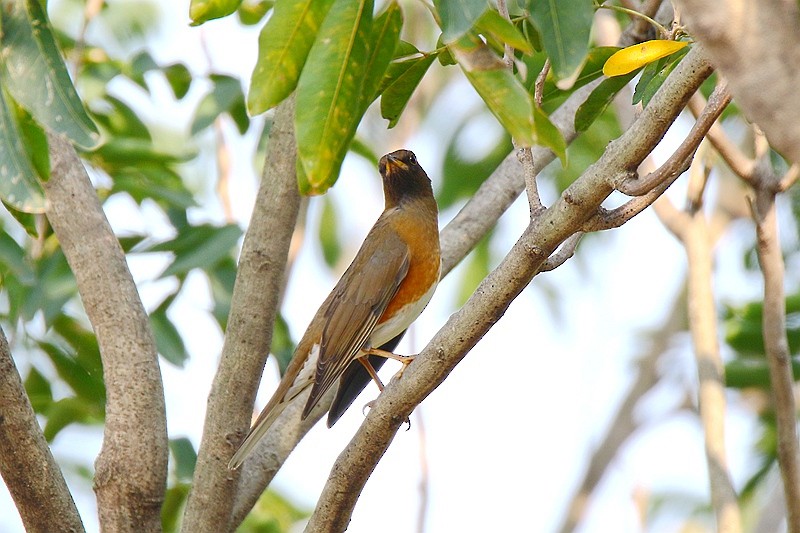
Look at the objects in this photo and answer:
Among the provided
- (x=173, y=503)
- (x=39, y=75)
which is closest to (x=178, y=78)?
(x=173, y=503)

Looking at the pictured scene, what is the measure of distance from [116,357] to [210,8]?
1.36 meters

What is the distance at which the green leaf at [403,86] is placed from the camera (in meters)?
2.60

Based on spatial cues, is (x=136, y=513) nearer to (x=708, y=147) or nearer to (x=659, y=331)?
(x=708, y=147)

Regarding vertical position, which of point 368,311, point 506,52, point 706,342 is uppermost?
point 368,311

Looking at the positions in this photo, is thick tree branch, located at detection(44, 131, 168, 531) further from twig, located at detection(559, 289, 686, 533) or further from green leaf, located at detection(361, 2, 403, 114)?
twig, located at detection(559, 289, 686, 533)

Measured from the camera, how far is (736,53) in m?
1.01

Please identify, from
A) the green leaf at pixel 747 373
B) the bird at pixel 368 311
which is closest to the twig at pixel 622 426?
the green leaf at pixel 747 373

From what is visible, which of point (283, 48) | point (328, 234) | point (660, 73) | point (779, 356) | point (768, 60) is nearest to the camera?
point (768, 60)

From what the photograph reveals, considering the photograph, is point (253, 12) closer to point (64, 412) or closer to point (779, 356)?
point (64, 412)

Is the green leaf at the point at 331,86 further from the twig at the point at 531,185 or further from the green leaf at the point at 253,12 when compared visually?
the green leaf at the point at 253,12

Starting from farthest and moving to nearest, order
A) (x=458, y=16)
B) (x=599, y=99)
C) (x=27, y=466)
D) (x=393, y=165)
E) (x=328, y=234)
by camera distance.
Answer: (x=328, y=234)
(x=393, y=165)
(x=599, y=99)
(x=27, y=466)
(x=458, y=16)

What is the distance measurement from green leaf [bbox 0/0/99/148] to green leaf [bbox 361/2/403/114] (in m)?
0.65

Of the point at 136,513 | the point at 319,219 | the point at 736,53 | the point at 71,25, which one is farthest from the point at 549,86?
the point at 71,25

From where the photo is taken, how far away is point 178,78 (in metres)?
4.58
